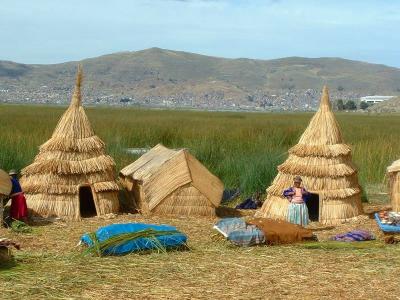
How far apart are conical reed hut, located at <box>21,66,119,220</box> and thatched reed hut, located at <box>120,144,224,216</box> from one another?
509 millimetres

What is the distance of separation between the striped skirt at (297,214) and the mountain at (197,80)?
334ft

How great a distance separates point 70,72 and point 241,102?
58.4 m

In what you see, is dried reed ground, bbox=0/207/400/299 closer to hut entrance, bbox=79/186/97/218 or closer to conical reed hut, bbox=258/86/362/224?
conical reed hut, bbox=258/86/362/224

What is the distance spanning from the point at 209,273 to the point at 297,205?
3.57m

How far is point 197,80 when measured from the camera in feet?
481

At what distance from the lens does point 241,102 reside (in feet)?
397

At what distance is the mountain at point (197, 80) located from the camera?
404 feet

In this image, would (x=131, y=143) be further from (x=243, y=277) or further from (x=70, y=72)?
(x=70, y=72)

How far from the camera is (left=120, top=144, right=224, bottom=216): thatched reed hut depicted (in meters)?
10.8

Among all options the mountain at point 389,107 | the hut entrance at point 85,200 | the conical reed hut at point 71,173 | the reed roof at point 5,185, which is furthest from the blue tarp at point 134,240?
the mountain at point 389,107

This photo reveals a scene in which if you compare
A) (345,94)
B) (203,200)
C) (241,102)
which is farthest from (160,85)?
(203,200)

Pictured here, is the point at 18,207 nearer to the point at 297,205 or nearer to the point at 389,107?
the point at 297,205

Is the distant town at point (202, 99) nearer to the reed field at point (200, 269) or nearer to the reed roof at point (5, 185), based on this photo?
the reed roof at point (5, 185)

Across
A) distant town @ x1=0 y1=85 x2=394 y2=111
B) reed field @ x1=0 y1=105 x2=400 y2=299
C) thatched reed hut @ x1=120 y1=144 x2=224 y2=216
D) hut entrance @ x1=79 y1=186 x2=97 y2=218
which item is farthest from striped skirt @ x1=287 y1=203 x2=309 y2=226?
distant town @ x1=0 y1=85 x2=394 y2=111
